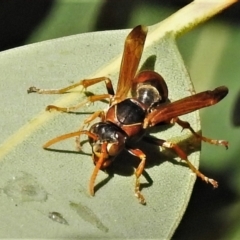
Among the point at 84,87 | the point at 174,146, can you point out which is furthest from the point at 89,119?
the point at 174,146

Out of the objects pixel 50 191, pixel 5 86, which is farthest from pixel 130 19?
pixel 50 191

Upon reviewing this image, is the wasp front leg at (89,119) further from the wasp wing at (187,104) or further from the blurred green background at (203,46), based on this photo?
the blurred green background at (203,46)

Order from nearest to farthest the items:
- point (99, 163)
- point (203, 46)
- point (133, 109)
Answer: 1. point (99, 163)
2. point (133, 109)
3. point (203, 46)

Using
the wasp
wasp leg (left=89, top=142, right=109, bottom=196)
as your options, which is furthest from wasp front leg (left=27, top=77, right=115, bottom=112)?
wasp leg (left=89, top=142, right=109, bottom=196)

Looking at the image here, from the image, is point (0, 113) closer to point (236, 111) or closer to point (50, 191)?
point (50, 191)

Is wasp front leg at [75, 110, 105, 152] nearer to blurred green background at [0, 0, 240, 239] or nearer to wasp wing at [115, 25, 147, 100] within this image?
wasp wing at [115, 25, 147, 100]

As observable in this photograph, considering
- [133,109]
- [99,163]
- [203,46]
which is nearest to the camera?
[99,163]

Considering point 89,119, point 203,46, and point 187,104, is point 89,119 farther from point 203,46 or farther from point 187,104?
point 203,46

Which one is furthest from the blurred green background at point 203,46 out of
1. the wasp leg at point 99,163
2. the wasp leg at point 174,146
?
the wasp leg at point 99,163
